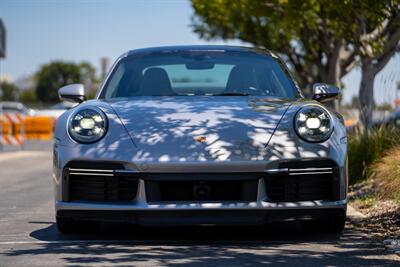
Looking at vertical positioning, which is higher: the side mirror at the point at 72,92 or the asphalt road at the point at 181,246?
the side mirror at the point at 72,92

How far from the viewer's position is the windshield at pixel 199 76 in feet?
23.0

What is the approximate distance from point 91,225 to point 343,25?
8031 millimetres

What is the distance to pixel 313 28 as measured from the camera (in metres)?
17.3

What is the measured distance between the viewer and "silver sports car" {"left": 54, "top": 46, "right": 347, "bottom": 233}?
18.8ft

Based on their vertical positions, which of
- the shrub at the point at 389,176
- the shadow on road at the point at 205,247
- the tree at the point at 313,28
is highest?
the tree at the point at 313,28

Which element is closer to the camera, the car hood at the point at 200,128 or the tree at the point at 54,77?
the car hood at the point at 200,128

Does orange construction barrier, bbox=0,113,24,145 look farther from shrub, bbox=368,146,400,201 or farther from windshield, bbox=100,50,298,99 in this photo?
windshield, bbox=100,50,298,99

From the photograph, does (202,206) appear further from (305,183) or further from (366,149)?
(366,149)

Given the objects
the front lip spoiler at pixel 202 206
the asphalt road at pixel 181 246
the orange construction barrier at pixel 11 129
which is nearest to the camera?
the asphalt road at pixel 181 246

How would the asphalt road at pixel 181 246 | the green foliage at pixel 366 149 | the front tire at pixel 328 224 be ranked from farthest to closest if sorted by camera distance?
1. the green foliage at pixel 366 149
2. the front tire at pixel 328 224
3. the asphalt road at pixel 181 246

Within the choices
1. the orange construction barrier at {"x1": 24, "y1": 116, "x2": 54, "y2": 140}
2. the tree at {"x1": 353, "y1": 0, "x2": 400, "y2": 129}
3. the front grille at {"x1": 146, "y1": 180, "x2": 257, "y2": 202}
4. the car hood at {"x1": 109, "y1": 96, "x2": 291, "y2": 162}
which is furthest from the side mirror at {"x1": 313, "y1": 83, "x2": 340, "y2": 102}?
the orange construction barrier at {"x1": 24, "y1": 116, "x2": 54, "y2": 140}

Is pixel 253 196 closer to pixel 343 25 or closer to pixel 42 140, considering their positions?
pixel 343 25

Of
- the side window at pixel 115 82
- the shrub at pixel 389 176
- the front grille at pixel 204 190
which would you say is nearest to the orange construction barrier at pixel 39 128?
the shrub at pixel 389 176

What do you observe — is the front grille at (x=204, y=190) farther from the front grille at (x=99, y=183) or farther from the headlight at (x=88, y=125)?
the headlight at (x=88, y=125)
